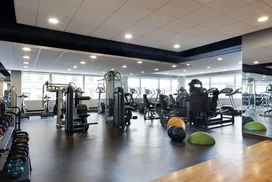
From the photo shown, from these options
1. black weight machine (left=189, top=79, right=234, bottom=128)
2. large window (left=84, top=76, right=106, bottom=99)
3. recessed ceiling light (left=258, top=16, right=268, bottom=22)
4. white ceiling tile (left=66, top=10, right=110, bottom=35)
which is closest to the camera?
white ceiling tile (left=66, top=10, right=110, bottom=35)

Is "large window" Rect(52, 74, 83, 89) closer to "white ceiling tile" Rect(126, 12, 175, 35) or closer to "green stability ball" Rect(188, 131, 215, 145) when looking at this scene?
"white ceiling tile" Rect(126, 12, 175, 35)

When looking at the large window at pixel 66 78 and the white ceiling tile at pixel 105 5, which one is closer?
the white ceiling tile at pixel 105 5

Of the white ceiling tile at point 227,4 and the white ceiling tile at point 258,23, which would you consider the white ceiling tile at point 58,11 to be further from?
the white ceiling tile at point 258,23

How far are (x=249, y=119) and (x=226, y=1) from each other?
3815mm

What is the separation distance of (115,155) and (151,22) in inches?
110

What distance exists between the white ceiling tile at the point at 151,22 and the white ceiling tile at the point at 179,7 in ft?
0.56

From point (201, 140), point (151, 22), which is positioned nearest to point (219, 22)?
point (151, 22)

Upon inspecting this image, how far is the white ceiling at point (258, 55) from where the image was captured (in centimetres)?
472

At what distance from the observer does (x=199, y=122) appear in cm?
671

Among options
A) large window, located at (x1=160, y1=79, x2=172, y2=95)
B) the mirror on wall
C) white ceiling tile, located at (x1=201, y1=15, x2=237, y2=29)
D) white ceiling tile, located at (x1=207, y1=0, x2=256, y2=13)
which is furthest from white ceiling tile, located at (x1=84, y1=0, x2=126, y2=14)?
large window, located at (x1=160, y1=79, x2=172, y2=95)

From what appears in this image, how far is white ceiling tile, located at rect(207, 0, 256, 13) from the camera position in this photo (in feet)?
10.1

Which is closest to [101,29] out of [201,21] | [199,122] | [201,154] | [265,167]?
[201,21]

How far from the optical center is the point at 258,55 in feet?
16.3

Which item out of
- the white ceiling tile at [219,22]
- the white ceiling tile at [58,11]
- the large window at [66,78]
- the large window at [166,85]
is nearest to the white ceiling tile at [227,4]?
the white ceiling tile at [219,22]
